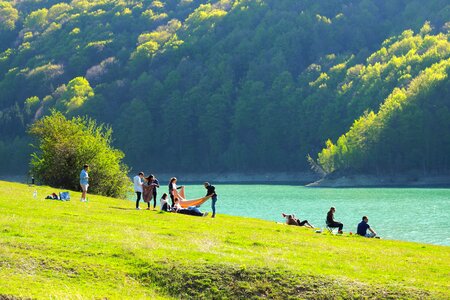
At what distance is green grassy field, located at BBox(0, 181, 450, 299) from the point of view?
21.4 m

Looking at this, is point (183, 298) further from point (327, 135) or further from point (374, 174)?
point (327, 135)

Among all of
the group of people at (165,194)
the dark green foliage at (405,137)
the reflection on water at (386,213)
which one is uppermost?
the dark green foliage at (405,137)

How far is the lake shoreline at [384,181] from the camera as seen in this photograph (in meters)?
150

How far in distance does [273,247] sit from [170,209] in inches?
571

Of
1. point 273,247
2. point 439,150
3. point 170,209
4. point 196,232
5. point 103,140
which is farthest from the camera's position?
point 439,150

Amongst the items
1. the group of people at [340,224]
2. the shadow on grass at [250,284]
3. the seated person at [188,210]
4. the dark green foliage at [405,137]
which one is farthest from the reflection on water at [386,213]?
the dark green foliage at [405,137]

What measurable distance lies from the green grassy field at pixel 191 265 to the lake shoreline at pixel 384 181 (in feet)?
403

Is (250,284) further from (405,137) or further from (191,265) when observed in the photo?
(405,137)

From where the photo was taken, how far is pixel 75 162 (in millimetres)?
65688

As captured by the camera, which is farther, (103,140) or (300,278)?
(103,140)

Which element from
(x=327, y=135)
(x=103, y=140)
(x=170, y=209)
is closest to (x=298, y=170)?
(x=327, y=135)

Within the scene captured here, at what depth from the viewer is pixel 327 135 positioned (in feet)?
653

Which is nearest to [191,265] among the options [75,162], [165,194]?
[165,194]

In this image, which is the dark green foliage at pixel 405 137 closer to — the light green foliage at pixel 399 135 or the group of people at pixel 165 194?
the light green foliage at pixel 399 135
